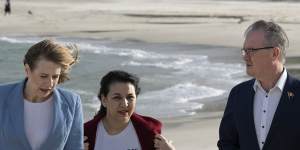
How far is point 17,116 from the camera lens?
3.56 meters

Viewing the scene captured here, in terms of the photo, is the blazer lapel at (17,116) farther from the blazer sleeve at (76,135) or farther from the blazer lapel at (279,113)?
the blazer lapel at (279,113)

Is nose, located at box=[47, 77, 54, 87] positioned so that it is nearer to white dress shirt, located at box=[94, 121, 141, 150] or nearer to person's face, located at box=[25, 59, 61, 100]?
person's face, located at box=[25, 59, 61, 100]

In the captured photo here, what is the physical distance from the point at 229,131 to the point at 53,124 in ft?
3.26

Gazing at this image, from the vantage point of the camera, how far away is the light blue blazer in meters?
3.54

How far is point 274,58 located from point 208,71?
15.2m

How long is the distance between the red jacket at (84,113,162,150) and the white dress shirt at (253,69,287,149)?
1.73 ft

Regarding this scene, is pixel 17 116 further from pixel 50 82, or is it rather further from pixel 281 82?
pixel 281 82

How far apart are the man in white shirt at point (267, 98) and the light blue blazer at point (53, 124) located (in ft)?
2.89

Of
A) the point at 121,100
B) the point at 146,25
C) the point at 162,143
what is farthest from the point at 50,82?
the point at 146,25

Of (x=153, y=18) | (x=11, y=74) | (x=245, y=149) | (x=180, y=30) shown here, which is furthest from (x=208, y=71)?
(x=153, y=18)

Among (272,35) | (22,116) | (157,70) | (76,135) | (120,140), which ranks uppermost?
(272,35)

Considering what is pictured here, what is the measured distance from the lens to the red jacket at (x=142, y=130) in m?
3.95

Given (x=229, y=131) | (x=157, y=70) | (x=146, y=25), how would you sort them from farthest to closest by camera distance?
(x=146, y=25) → (x=157, y=70) → (x=229, y=131)

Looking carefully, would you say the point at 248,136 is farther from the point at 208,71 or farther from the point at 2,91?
the point at 208,71
